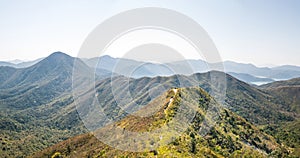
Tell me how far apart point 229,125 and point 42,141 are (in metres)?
119

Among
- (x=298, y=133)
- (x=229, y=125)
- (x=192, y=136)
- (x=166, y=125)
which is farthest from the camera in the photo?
(x=298, y=133)

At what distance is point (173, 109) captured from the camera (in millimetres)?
52156

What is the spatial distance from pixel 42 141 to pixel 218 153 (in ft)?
417

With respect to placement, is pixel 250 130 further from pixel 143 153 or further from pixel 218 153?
pixel 143 153

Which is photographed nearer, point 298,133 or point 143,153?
point 143,153

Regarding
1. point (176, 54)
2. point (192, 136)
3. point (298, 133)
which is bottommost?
point (298, 133)

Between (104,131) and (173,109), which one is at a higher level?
(173,109)

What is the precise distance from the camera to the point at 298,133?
13062 cm

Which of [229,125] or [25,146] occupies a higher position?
[229,125]

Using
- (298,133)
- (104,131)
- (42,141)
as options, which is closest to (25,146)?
(42,141)

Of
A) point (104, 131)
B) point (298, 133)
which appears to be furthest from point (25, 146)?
point (298, 133)

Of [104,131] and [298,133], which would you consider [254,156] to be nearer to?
[104,131]

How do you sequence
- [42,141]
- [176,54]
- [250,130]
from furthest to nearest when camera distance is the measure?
[42,141] < [250,130] < [176,54]

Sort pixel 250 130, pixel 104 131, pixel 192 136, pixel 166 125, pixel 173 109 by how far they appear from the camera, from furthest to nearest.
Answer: pixel 250 130, pixel 104 131, pixel 173 109, pixel 192 136, pixel 166 125
